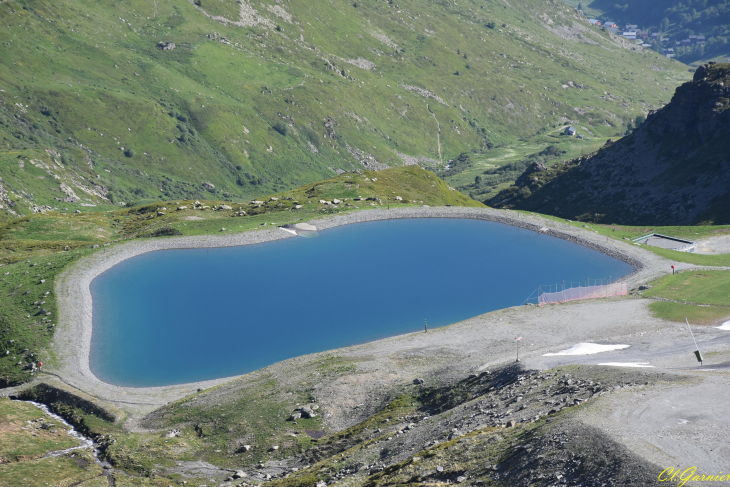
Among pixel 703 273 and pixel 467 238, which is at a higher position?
pixel 467 238

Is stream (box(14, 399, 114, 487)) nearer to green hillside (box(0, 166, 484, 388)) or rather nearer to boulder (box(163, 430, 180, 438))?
boulder (box(163, 430, 180, 438))

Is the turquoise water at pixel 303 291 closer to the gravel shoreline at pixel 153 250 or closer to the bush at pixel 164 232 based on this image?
the gravel shoreline at pixel 153 250

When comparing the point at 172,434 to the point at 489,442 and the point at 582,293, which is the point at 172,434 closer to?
the point at 489,442

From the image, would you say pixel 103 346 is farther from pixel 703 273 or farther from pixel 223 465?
pixel 703 273

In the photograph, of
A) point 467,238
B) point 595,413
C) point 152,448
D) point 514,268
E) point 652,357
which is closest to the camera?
point 595,413

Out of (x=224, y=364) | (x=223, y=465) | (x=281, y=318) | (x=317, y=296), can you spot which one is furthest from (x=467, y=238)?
(x=223, y=465)

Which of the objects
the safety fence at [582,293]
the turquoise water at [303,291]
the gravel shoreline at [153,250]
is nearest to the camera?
the gravel shoreline at [153,250]

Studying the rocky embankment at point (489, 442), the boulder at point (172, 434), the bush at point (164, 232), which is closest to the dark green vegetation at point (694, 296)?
the rocky embankment at point (489, 442)
